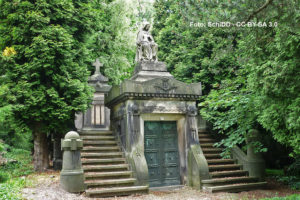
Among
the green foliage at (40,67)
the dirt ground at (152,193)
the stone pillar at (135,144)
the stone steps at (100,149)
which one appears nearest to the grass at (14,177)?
the dirt ground at (152,193)

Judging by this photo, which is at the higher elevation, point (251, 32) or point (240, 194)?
point (251, 32)

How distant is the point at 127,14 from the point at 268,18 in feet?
49.6

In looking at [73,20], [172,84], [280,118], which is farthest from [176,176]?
[73,20]

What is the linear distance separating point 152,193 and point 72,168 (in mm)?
2459

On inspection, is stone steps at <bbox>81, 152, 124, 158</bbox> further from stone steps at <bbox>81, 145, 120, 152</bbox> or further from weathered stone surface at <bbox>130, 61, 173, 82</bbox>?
weathered stone surface at <bbox>130, 61, 173, 82</bbox>

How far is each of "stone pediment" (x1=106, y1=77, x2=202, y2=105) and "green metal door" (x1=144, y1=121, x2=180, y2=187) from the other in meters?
1.02

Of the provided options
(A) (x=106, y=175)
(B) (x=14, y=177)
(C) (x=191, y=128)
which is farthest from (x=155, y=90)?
(B) (x=14, y=177)

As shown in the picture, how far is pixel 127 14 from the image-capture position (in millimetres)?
19922

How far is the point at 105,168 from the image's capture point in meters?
8.79

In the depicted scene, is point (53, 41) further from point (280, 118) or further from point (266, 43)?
point (280, 118)

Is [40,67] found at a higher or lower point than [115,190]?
higher

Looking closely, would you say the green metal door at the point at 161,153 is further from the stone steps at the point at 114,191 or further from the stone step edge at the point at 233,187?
the stone step edge at the point at 233,187

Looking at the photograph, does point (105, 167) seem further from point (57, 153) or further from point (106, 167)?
point (57, 153)

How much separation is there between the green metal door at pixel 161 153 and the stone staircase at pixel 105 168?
0.90m
